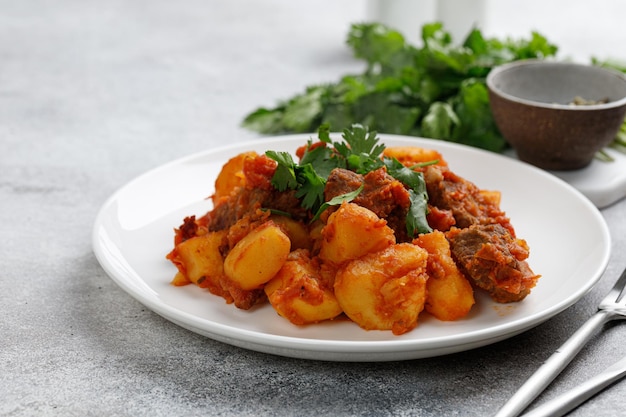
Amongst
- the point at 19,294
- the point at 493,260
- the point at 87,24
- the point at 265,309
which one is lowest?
the point at 87,24

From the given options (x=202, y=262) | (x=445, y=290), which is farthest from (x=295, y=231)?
(x=445, y=290)

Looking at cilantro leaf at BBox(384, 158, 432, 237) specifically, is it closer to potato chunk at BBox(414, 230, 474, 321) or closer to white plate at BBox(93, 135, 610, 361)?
potato chunk at BBox(414, 230, 474, 321)

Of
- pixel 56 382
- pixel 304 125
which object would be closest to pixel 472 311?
pixel 56 382

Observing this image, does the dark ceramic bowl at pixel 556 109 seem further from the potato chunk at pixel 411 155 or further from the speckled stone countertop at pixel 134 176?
the potato chunk at pixel 411 155

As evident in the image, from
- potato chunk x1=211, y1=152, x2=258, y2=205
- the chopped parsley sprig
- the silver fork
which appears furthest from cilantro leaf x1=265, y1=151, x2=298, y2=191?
the silver fork

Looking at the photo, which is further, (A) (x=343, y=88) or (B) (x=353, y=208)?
(A) (x=343, y=88)

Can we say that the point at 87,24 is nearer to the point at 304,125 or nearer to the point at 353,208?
the point at 304,125
